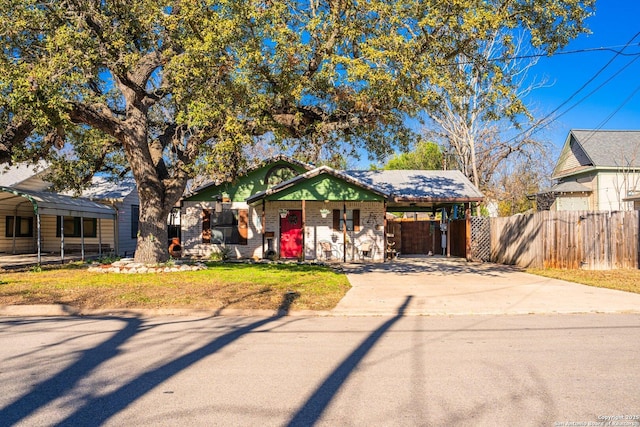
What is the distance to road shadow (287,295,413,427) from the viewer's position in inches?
159

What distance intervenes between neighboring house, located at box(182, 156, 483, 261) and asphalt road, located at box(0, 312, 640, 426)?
12.3 meters

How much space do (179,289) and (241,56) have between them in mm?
5773

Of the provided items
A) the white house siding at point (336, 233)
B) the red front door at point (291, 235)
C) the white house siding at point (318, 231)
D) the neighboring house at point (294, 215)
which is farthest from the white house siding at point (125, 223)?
the white house siding at point (336, 233)

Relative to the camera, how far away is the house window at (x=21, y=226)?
24.0 metres

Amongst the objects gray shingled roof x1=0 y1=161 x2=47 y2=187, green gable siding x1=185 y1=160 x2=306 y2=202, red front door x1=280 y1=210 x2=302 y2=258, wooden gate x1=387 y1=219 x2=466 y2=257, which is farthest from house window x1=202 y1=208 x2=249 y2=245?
wooden gate x1=387 y1=219 x2=466 y2=257

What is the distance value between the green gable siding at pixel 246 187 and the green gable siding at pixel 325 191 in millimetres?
2481

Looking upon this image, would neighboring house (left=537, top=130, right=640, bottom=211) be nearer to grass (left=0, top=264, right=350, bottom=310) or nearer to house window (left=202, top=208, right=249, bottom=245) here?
house window (left=202, top=208, right=249, bottom=245)

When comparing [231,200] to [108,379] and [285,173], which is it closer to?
[285,173]

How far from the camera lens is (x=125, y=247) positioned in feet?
83.1

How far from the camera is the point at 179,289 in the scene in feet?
37.6

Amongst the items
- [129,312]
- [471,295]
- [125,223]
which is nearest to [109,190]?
[125,223]

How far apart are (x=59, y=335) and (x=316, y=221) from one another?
1450cm

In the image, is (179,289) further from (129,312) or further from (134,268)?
(134,268)

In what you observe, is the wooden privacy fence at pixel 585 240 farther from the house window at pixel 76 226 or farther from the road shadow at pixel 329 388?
the house window at pixel 76 226
